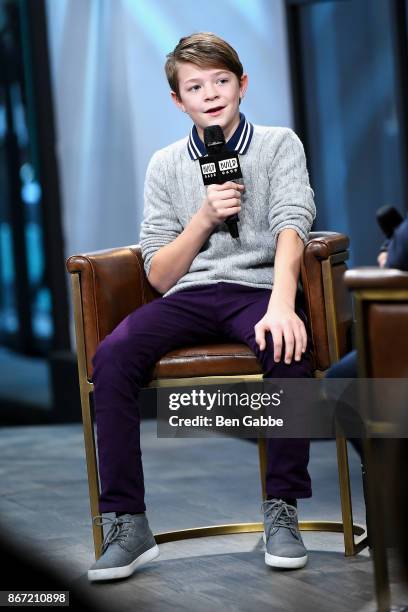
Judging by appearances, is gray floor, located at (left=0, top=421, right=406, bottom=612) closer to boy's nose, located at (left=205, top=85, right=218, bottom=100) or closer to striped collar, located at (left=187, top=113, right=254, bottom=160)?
striped collar, located at (left=187, top=113, right=254, bottom=160)

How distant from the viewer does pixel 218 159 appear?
104 inches

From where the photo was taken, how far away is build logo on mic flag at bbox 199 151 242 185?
104 inches

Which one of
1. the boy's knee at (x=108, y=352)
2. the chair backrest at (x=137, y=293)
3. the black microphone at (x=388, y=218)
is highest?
the black microphone at (x=388, y=218)

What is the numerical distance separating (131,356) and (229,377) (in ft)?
0.76

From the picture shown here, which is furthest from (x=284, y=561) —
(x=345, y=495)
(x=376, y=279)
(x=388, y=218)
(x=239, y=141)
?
(x=388, y=218)

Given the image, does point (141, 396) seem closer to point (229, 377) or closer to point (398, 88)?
point (398, 88)

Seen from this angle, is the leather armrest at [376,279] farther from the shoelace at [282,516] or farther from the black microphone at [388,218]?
the black microphone at [388,218]

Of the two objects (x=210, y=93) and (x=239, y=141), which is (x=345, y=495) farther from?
(x=210, y=93)

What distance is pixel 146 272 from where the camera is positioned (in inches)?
113

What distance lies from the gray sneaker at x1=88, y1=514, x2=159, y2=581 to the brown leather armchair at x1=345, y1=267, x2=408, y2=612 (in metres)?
0.73

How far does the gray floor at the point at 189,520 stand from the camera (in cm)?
244

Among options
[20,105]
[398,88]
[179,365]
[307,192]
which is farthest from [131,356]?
[20,105]

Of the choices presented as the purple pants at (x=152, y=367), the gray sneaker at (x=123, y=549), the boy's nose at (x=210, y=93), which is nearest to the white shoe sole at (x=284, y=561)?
the purple pants at (x=152, y=367)

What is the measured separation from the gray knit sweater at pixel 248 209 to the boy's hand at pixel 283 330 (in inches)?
7.9
